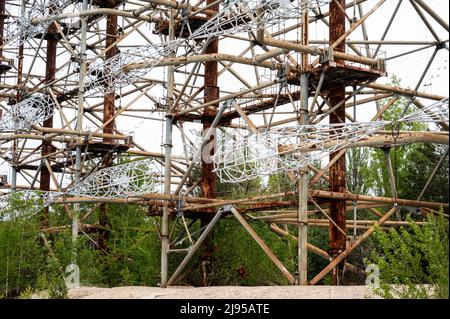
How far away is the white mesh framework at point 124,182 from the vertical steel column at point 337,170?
19.9 ft

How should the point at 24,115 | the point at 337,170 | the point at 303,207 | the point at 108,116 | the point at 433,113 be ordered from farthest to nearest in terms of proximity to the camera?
1. the point at 108,116
2. the point at 24,115
3. the point at 337,170
4. the point at 303,207
5. the point at 433,113

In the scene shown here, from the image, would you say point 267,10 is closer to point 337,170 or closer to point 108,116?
point 337,170

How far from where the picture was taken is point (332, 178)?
31109mm

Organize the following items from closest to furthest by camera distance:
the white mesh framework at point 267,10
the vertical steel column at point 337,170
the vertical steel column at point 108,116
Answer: the white mesh framework at point 267,10
the vertical steel column at point 337,170
the vertical steel column at point 108,116

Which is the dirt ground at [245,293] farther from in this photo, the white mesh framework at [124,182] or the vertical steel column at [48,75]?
the vertical steel column at [48,75]

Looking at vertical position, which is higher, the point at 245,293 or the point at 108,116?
the point at 108,116

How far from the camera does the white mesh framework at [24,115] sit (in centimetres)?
4028

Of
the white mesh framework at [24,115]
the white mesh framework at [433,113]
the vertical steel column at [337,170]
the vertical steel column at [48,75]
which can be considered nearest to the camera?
the white mesh framework at [433,113]

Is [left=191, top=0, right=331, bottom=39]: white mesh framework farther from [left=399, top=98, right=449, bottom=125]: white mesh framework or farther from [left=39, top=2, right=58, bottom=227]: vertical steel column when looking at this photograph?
[left=39, top=2, right=58, bottom=227]: vertical steel column

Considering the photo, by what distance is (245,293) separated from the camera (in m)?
24.6

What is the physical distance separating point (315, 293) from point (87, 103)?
2734 centimetres

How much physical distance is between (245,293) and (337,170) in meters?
7.82

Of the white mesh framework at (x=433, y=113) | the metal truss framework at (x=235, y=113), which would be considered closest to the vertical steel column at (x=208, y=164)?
the metal truss framework at (x=235, y=113)

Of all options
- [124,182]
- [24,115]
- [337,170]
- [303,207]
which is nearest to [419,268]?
[303,207]
